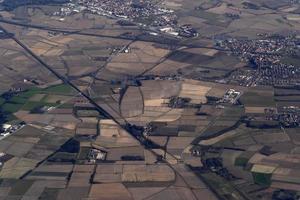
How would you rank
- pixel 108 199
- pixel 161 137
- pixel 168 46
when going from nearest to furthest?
pixel 108 199 → pixel 161 137 → pixel 168 46

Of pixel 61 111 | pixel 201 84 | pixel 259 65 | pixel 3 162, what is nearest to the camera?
pixel 3 162

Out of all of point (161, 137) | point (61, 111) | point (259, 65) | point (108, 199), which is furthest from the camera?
point (259, 65)

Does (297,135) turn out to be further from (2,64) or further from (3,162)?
(2,64)

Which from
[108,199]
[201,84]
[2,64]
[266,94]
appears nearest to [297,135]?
[266,94]

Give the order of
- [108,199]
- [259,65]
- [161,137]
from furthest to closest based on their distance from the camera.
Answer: [259,65] → [161,137] → [108,199]

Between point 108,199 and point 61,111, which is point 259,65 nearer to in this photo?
point 61,111

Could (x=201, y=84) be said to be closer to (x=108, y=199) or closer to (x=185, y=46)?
(x=185, y=46)

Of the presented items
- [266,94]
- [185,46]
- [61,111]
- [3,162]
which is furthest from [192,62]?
[3,162]

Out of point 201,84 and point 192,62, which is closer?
point 201,84

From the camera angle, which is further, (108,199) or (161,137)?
(161,137)
